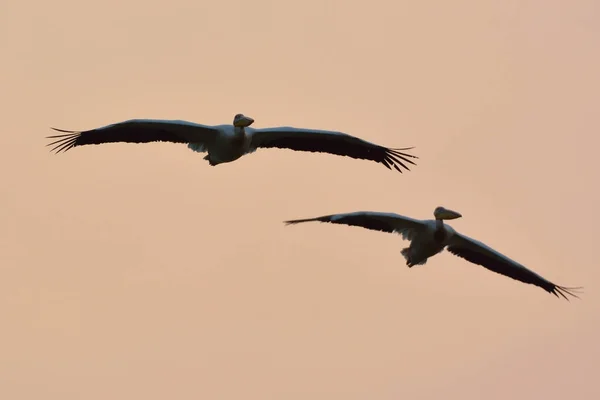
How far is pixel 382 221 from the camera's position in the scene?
41.0m

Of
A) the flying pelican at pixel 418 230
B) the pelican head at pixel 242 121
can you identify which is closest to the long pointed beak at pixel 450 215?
the flying pelican at pixel 418 230

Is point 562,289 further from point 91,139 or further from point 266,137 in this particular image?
point 91,139

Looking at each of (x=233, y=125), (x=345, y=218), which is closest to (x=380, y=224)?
(x=345, y=218)

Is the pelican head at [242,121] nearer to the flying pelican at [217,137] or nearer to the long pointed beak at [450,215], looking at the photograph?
the flying pelican at [217,137]

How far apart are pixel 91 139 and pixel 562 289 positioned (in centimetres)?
995

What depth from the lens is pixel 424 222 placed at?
41156mm

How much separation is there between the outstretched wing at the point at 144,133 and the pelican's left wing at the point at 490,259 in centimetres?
530

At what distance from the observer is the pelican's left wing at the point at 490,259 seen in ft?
138

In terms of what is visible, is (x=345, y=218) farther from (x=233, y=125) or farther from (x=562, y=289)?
(x=562, y=289)

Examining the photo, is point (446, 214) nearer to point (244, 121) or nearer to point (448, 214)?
point (448, 214)

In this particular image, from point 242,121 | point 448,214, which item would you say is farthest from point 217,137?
point 448,214

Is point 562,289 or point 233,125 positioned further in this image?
point 562,289

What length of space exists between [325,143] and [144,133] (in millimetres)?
3425

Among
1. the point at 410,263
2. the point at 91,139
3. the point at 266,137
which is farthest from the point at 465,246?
the point at 91,139
